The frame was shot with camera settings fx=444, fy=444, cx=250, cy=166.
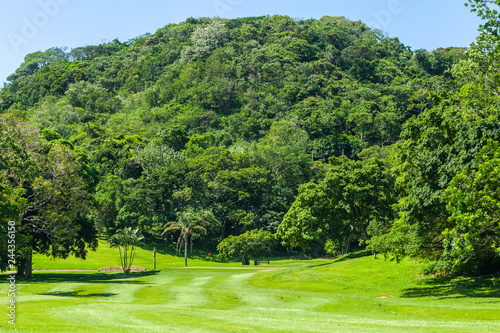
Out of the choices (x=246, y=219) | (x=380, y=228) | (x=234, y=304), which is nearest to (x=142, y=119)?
(x=246, y=219)

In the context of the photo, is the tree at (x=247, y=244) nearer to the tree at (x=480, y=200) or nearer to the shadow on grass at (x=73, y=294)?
the shadow on grass at (x=73, y=294)

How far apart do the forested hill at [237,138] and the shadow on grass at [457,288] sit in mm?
11374

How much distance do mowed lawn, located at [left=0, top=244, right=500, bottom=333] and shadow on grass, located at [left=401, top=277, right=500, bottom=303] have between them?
6 cm

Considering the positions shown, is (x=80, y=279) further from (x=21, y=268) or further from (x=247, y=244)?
(x=247, y=244)

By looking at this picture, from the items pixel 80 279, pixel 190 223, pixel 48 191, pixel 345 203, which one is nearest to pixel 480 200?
pixel 345 203

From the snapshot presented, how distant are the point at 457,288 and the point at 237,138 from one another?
11360 cm

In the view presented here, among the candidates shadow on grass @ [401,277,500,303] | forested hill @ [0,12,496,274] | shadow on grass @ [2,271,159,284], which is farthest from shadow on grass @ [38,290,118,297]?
shadow on grass @ [401,277,500,303]

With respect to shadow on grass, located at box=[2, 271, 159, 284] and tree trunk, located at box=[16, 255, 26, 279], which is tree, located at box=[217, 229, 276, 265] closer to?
shadow on grass, located at box=[2, 271, 159, 284]

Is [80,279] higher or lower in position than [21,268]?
lower

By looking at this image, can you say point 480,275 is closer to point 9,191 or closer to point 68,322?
point 68,322

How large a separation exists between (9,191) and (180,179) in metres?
71.4

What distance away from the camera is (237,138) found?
14212 cm

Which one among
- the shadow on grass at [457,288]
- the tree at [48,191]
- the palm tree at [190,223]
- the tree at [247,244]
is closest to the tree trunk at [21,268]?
the tree at [48,191]

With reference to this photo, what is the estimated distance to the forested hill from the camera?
5850 centimetres
